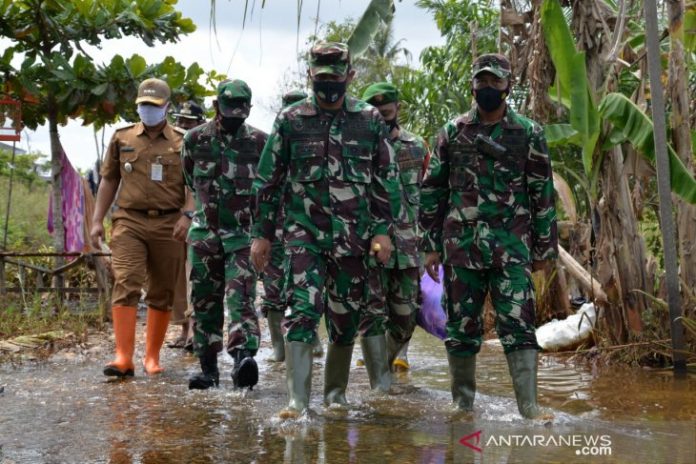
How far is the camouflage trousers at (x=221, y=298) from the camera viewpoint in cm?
629

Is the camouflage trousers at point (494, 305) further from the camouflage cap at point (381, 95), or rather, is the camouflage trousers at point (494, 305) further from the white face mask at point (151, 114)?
the white face mask at point (151, 114)

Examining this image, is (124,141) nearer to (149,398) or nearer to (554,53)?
(149,398)

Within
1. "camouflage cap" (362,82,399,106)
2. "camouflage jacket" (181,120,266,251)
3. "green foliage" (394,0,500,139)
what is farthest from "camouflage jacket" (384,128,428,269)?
"green foliage" (394,0,500,139)

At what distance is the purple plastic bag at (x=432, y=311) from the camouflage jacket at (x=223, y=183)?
1.59 meters

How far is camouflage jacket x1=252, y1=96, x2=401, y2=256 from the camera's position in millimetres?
5223

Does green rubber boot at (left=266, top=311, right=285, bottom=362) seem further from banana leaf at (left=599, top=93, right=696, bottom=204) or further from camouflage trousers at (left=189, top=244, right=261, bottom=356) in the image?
banana leaf at (left=599, top=93, right=696, bottom=204)

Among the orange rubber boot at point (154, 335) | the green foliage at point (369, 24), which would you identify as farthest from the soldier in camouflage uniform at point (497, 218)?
the orange rubber boot at point (154, 335)

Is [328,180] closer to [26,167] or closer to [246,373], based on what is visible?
[246,373]

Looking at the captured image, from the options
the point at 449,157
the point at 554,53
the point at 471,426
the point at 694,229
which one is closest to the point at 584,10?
the point at 554,53

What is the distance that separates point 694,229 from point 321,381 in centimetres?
281

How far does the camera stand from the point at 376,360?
20.0ft

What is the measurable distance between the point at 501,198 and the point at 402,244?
151 centimetres

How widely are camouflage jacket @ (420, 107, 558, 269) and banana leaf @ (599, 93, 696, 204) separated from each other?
1862mm

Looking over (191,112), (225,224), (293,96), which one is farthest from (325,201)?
(191,112)
